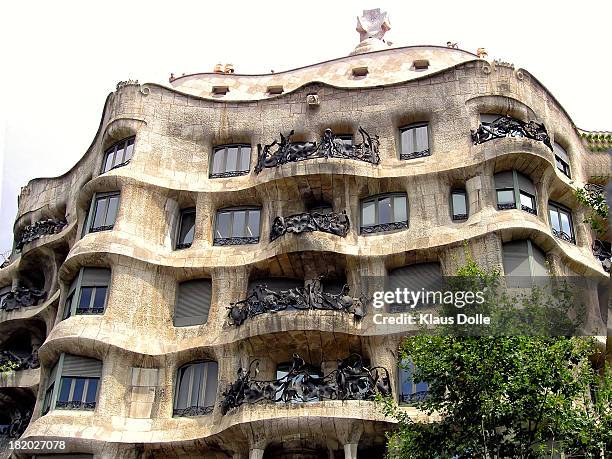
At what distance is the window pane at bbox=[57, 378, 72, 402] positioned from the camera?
2484 cm

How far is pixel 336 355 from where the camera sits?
2542 centimetres

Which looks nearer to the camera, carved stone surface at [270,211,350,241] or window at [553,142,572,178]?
carved stone surface at [270,211,350,241]

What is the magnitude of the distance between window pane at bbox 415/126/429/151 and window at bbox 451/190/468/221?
229cm

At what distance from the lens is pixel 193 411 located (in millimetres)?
25031

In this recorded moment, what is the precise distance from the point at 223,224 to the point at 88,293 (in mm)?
5296

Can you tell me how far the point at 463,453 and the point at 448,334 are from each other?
2.78m

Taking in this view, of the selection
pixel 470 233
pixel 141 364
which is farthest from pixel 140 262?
pixel 470 233

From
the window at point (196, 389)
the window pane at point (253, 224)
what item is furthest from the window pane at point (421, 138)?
the window at point (196, 389)

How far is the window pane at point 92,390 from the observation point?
24.9 m

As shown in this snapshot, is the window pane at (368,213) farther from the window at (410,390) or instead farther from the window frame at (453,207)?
the window at (410,390)

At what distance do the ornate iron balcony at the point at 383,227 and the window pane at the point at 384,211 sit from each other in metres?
0.24

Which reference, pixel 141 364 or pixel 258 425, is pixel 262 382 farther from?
pixel 141 364

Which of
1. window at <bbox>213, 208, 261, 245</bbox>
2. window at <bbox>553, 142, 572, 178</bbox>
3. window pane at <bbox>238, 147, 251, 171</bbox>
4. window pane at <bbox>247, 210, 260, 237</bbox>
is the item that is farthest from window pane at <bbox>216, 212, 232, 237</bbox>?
window at <bbox>553, 142, 572, 178</bbox>

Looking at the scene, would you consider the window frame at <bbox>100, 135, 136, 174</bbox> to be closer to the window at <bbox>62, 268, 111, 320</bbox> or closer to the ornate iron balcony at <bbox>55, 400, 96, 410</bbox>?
→ the window at <bbox>62, 268, 111, 320</bbox>
